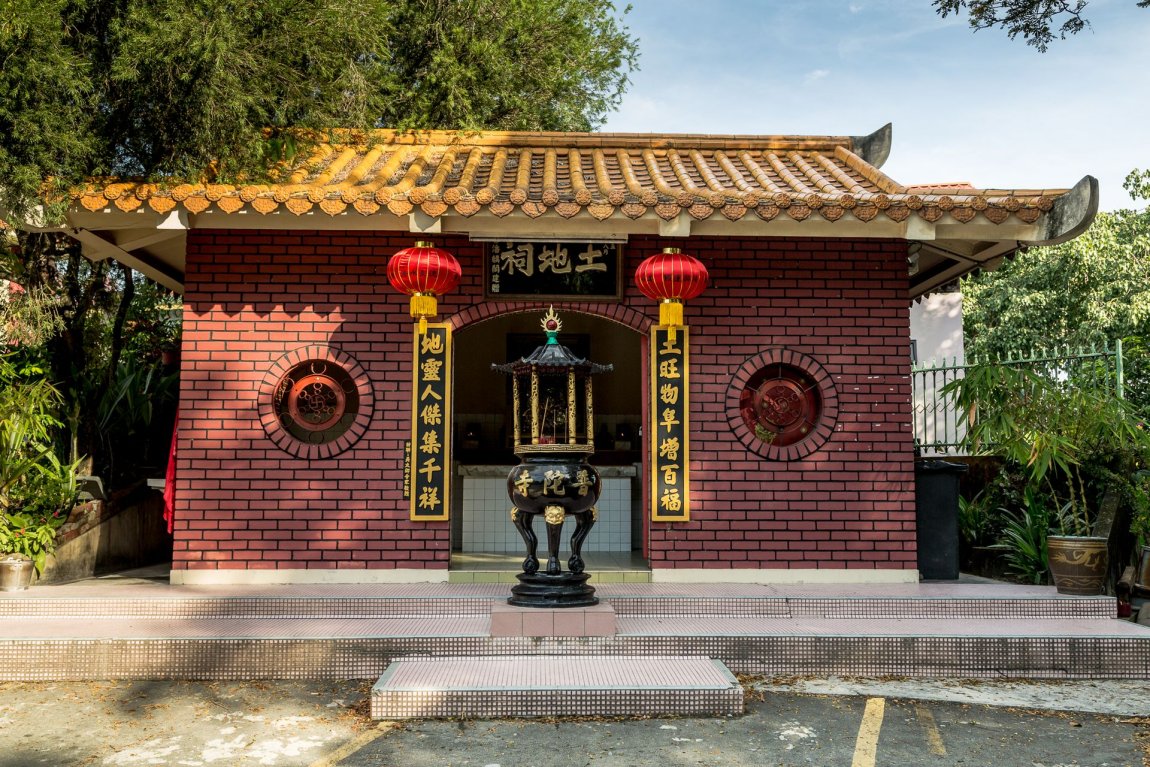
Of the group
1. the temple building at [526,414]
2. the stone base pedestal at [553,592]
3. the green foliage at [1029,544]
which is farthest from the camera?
the green foliage at [1029,544]

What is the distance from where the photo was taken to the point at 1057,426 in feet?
24.1

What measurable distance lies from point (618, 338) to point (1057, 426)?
520cm

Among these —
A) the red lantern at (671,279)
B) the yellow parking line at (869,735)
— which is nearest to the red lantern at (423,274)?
the red lantern at (671,279)

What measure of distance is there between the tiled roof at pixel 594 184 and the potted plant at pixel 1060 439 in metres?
1.65

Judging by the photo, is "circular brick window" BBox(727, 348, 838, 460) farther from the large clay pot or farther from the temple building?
the large clay pot

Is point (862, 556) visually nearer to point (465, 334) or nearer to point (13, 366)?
point (465, 334)

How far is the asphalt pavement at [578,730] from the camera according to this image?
4.22 m

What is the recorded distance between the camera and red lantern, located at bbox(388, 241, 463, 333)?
6.58 meters

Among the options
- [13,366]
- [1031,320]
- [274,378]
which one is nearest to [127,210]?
[274,378]

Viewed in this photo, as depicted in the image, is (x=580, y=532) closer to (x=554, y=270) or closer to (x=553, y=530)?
(x=553, y=530)

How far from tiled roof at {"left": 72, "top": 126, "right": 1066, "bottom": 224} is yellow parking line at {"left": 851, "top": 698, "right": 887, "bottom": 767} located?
3.25m

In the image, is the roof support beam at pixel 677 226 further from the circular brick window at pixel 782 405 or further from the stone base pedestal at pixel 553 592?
the stone base pedestal at pixel 553 592

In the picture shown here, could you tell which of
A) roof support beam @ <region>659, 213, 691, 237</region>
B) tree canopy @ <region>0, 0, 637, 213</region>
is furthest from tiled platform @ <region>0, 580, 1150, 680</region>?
tree canopy @ <region>0, 0, 637, 213</region>

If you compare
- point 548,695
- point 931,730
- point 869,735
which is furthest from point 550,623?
point 931,730
